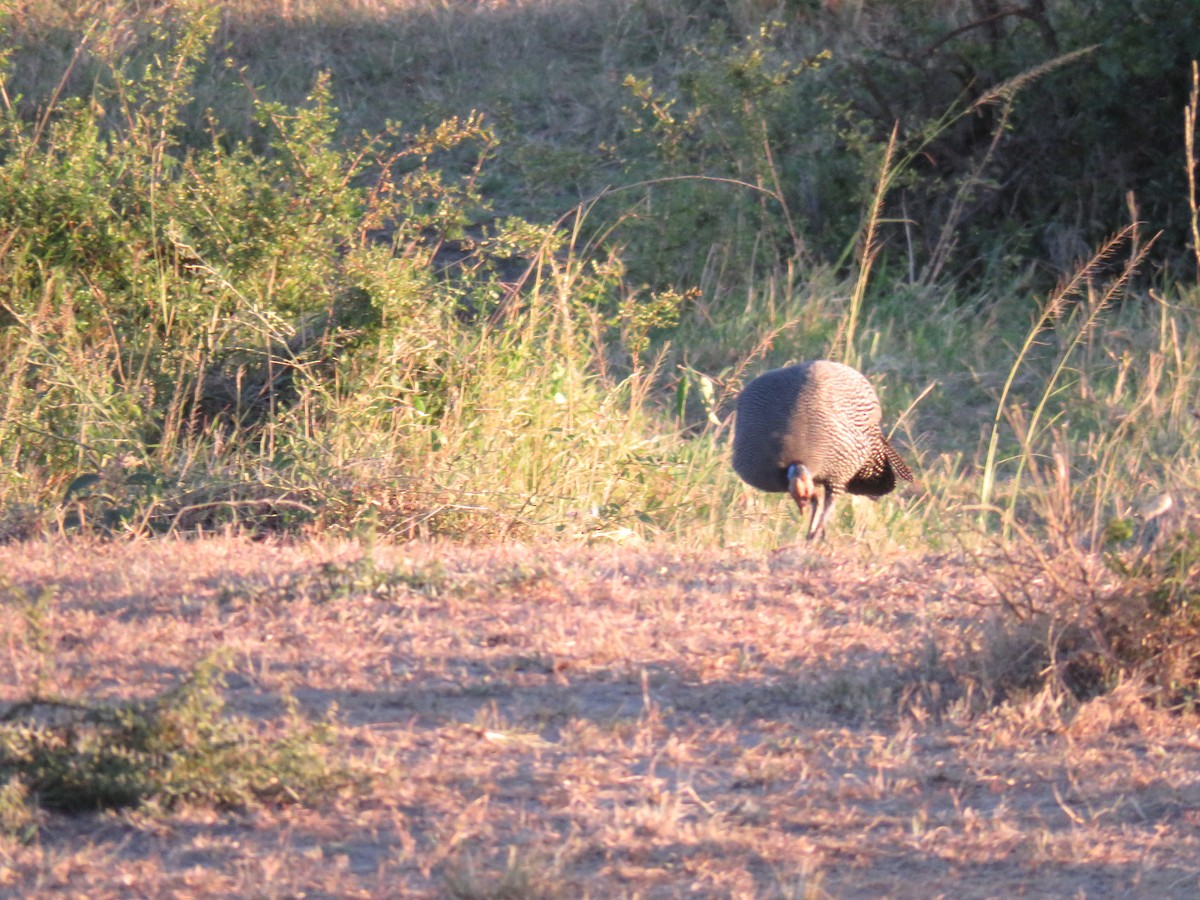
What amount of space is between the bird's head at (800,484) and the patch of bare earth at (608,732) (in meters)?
1.53

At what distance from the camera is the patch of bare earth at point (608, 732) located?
8.70 ft

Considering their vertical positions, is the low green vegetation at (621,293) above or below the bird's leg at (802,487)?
above

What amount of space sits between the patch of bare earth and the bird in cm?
160

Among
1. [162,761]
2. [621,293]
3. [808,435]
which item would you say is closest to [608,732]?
[162,761]

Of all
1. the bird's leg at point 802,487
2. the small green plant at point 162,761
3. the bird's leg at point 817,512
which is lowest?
the bird's leg at point 817,512

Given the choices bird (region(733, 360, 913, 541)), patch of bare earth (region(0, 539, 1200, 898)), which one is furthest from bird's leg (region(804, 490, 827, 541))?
patch of bare earth (region(0, 539, 1200, 898))

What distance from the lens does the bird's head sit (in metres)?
6.02

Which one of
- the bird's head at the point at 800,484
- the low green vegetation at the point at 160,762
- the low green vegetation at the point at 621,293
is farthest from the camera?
the bird's head at the point at 800,484

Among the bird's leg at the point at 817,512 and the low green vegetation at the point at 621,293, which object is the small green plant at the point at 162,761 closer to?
the low green vegetation at the point at 621,293

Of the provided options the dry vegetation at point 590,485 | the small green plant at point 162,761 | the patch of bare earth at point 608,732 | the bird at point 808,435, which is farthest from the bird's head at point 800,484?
the small green plant at point 162,761

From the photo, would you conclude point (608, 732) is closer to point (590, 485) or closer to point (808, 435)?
point (590, 485)

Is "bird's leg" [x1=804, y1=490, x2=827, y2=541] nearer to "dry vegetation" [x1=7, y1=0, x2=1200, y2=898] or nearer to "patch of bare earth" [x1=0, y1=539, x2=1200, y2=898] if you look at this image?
"dry vegetation" [x1=7, y1=0, x2=1200, y2=898]

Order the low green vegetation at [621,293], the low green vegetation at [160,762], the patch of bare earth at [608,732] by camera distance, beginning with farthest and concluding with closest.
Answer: the low green vegetation at [621,293]
the low green vegetation at [160,762]
the patch of bare earth at [608,732]

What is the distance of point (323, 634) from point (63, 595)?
2.65 feet
